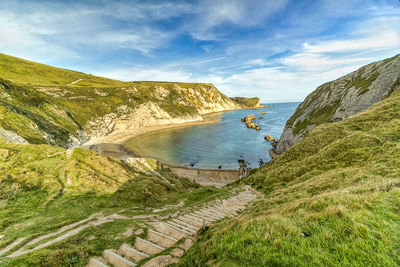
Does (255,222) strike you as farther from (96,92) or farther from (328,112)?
(96,92)

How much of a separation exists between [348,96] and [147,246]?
56023 mm

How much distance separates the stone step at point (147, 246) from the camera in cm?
618

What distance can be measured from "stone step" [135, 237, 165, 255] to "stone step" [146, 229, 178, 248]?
26cm

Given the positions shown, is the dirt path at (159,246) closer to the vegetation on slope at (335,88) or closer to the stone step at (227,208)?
the stone step at (227,208)

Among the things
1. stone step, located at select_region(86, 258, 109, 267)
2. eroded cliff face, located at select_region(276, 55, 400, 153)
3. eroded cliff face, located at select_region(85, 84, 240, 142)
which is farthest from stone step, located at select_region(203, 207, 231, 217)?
Answer: eroded cliff face, located at select_region(85, 84, 240, 142)

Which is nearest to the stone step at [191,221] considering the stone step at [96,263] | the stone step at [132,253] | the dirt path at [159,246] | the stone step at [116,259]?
the dirt path at [159,246]

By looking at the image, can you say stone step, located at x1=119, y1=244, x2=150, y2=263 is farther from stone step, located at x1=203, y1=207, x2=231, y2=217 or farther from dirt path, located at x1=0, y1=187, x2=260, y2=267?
stone step, located at x1=203, y1=207, x2=231, y2=217

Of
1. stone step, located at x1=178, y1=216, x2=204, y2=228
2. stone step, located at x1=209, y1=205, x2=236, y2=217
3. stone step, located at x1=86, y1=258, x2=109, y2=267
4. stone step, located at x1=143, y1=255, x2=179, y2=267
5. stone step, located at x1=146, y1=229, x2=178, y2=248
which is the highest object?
stone step, located at x1=86, y1=258, x2=109, y2=267

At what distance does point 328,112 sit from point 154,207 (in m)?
53.4

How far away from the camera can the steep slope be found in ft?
117

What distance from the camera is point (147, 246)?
644 cm

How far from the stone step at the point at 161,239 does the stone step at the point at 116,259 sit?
4.74 ft

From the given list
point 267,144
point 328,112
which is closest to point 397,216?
point 328,112

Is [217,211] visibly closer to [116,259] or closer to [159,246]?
[159,246]
